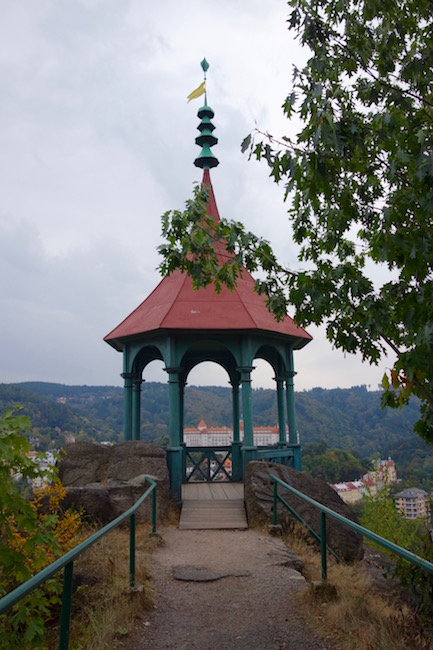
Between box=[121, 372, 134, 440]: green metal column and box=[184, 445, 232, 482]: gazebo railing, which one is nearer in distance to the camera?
box=[121, 372, 134, 440]: green metal column

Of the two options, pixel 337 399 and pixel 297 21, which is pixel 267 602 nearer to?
pixel 297 21

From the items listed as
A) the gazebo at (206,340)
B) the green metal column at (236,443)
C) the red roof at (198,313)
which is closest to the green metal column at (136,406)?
the gazebo at (206,340)

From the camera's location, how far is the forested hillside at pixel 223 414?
4756 centimetres

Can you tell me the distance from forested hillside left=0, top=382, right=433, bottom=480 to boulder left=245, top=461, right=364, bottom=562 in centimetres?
3284

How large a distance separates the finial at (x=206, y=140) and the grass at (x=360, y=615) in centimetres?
1004

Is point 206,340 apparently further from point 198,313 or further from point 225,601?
point 225,601

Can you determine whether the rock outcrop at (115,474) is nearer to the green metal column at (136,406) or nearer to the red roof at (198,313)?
the green metal column at (136,406)

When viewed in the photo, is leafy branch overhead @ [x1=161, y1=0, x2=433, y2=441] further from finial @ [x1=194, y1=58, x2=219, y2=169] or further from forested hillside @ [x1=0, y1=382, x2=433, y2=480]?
forested hillside @ [x1=0, y1=382, x2=433, y2=480]

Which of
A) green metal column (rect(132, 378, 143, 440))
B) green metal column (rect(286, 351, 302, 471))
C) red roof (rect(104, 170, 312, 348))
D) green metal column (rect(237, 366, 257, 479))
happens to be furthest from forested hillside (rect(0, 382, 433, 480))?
green metal column (rect(237, 366, 257, 479))

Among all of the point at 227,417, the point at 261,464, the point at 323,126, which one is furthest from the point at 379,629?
the point at 227,417

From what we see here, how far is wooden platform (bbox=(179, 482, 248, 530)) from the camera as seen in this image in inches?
329

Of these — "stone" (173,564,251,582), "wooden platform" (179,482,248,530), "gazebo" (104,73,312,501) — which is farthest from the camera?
"gazebo" (104,73,312,501)

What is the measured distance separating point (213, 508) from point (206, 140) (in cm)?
885

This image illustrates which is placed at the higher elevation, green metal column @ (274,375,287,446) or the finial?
the finial
